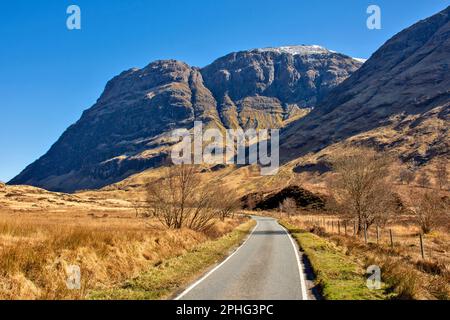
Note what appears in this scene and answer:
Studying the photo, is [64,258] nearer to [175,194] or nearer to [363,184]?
[175,194]

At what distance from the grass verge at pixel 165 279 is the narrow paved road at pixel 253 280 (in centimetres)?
55

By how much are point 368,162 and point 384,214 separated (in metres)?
6.04

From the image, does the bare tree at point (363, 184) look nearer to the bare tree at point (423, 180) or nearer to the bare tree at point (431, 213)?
the bare tree at point (431, 213)

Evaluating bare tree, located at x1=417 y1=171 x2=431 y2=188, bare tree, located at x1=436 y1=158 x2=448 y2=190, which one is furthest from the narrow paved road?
bare tree, located at x1=417 y1=171 x2=431 y2=188

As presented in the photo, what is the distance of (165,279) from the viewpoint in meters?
13.9

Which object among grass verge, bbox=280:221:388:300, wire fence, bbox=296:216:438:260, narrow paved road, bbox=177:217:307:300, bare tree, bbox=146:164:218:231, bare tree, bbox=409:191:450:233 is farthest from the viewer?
bare tree, bbox=409:191:450:233

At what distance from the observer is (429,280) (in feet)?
49.8

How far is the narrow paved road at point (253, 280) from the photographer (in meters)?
11.4

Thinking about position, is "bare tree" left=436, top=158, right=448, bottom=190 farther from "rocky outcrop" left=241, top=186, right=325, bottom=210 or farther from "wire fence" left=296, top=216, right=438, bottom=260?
"wire fence" left=296, top=216, right=438, bottom=260

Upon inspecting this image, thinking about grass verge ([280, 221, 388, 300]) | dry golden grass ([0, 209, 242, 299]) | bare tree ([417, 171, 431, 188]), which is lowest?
grass verge ([280, 221, 388, 300])

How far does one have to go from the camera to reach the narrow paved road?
11422 mm

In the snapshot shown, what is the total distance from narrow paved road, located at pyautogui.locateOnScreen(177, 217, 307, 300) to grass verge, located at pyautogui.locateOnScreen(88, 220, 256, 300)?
0.55m
